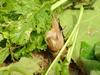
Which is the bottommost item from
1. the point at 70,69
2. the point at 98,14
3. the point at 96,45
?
the point at 70,69

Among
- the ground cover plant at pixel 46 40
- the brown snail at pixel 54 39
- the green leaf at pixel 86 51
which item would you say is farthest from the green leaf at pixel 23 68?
the green leaf at pixel 86 51

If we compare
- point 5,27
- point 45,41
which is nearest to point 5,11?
point 5,27

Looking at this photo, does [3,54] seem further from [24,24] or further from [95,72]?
[95,72]

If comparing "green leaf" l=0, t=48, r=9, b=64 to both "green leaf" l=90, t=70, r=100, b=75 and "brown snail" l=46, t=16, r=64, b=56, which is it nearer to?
"brown snail" l=46, t=16, r=64, b=56

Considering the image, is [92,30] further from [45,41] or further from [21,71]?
[21,71]

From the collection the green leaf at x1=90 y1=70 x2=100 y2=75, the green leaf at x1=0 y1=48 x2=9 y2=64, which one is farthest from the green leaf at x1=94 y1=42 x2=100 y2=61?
the green leaf at x1=0 y1=48 x2=9 y2=64

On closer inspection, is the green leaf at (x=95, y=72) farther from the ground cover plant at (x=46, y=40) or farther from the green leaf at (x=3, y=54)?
the green leaf at (x=3, y=54)

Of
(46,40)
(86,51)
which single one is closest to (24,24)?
(46,40)

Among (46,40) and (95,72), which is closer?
(95,72)
